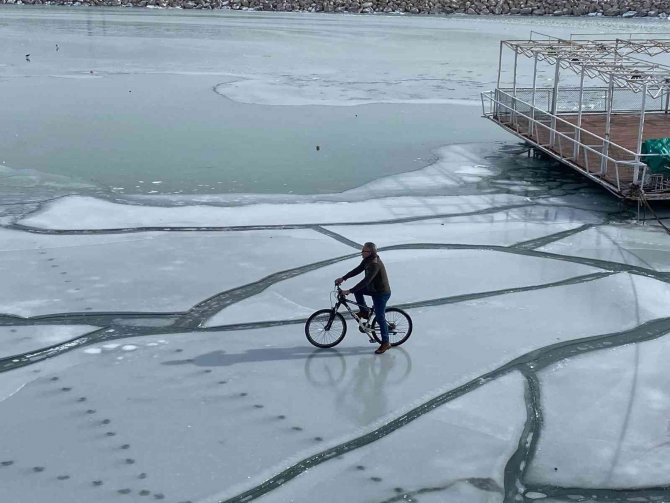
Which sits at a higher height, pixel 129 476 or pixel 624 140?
pixel 624 140

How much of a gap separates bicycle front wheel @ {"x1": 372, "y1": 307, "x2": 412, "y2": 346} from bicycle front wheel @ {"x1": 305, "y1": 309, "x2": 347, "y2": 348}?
1.29 ft

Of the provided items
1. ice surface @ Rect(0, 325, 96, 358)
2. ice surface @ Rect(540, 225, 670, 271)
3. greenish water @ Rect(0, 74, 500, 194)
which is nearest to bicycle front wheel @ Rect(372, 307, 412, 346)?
ice surface @ Rect(0, 325, 96, 358)

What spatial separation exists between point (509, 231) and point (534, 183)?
3.87 m

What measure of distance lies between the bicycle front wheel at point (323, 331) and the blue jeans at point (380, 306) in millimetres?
320

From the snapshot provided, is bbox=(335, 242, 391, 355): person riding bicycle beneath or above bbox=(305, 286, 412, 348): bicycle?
above

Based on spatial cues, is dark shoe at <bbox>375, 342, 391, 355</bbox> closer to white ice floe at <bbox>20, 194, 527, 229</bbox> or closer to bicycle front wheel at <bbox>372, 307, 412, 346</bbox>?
bicycle front wheel at <bbox>372, 307, 412, 346</bbox>

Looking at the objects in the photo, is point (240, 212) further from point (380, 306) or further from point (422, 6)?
point (422, 6)

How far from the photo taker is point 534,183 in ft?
61.8

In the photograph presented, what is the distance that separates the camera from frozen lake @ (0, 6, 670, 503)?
7.92m

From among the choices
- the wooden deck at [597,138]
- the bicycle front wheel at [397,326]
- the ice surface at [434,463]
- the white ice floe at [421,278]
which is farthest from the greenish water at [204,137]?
the ice surface at [434,463]

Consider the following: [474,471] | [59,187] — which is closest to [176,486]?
[474,471]

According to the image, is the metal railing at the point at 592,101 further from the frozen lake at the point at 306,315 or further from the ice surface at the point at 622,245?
the ice surface at the point at 622,245

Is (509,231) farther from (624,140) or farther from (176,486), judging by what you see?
(176,486)

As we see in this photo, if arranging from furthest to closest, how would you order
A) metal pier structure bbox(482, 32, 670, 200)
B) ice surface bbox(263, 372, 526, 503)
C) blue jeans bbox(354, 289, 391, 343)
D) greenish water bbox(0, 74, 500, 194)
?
greenish water bbox(0, 74, 500, 194)
metal pier structure bbox(482, 32, 670, 200)
blue jeans bbox(354, 289, 391, 343)
ice surface bbox(263, 372, 526, 503)
